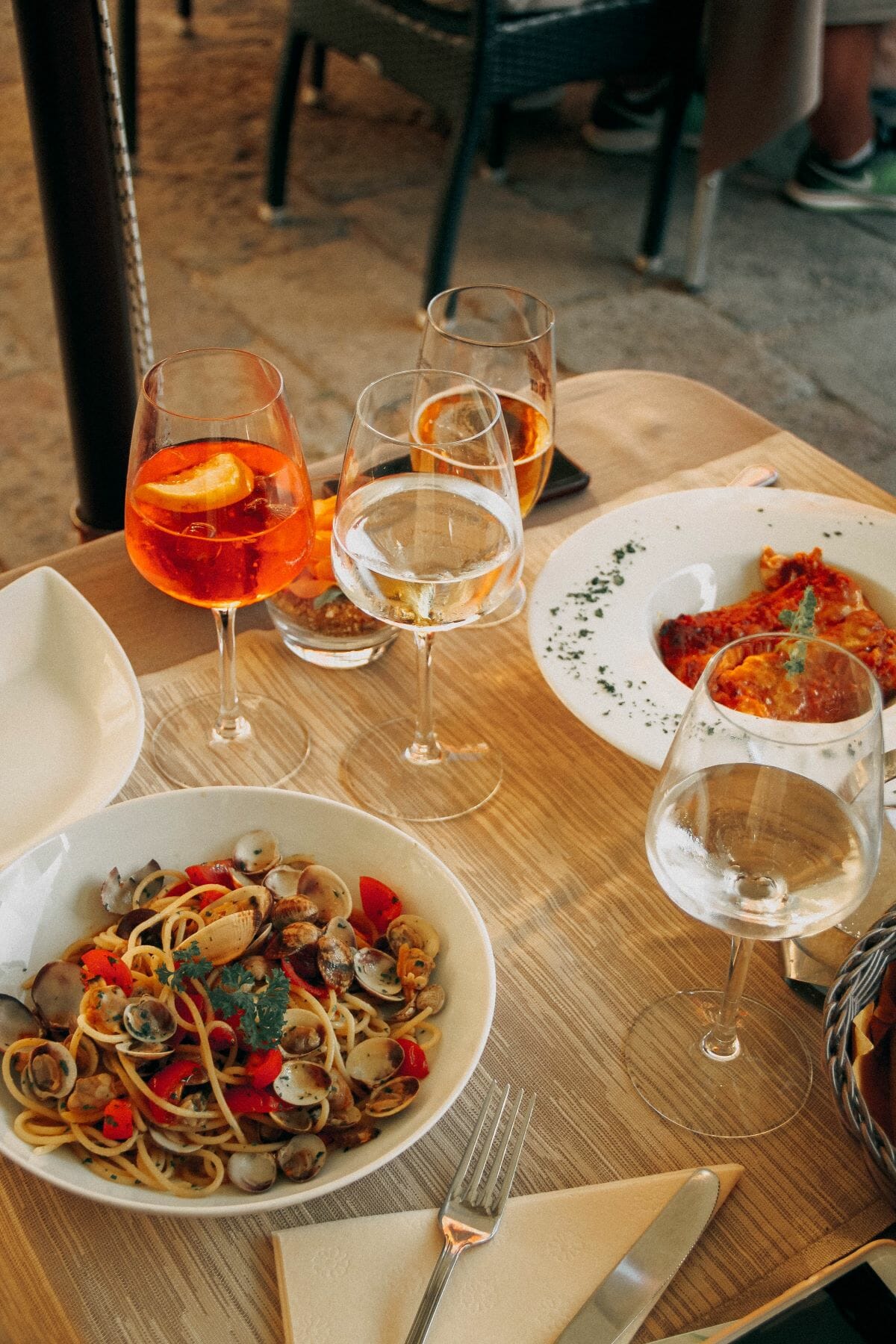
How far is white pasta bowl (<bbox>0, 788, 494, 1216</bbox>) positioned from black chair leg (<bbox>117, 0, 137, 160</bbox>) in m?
3.39

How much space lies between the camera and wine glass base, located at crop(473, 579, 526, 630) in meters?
1.18

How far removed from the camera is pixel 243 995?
73 cm

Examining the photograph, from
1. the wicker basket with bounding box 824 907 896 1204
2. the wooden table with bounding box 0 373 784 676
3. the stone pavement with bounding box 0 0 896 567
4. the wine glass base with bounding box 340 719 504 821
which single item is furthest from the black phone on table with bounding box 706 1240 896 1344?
the stone pavement with bounding box 0 0 896 567

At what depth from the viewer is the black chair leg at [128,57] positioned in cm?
377

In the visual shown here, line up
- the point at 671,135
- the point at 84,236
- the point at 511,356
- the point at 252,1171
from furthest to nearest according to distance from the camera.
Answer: the point at 671,135 < the point at 84,236 < the point at 511,356 < the point at 252,1171

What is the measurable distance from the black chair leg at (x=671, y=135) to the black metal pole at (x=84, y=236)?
2134 mm

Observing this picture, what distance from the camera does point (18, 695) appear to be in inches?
41.0

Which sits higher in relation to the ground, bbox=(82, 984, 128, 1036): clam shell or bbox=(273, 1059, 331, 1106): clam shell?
→ bbox=(82, 984, 128, 1036): clam shell

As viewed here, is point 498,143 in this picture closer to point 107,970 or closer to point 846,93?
point 846,93

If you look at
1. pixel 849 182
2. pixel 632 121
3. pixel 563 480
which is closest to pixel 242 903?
pixel 563 480

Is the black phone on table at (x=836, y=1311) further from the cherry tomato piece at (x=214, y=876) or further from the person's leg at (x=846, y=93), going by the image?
the person's leg at (x=846, y=93)

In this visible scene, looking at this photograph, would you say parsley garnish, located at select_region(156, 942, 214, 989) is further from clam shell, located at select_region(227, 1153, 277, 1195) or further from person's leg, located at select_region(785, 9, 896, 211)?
person's leg, located at select_region(785, 9, 896, 211)

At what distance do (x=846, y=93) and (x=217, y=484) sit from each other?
132 inches

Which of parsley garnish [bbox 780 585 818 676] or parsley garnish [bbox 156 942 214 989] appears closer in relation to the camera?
parsley garnish [bbox 156 942 214 989]
